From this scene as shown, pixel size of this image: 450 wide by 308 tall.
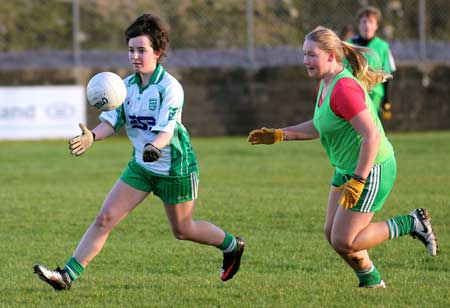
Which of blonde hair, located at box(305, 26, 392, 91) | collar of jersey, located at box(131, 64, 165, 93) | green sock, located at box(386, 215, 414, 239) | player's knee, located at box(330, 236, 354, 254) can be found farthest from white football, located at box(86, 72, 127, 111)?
green sock, located at box(386, 215, 414, 239)

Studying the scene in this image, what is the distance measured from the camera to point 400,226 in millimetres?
7066

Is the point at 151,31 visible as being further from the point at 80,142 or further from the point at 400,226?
the point at 400,226

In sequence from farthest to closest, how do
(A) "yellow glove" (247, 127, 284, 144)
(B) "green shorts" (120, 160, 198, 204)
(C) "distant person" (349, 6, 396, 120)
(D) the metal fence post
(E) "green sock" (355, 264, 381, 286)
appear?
(D) the metal fence post < (C) "distant person" (349, 6, 396, 120) < (A) "yellow glove" (247, 127, 284, 144) < (B) "green shorts" (120, 160, 198, 204) < (E) "green sock" (355, 264, 381, 286)

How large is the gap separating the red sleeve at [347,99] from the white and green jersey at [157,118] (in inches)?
42.5

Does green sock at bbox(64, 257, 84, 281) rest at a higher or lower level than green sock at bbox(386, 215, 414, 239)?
lower

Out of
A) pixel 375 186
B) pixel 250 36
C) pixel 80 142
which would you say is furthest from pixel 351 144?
pixel 250 36

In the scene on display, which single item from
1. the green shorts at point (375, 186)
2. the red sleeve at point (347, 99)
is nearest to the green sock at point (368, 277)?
the green shorts at point (375, 186)

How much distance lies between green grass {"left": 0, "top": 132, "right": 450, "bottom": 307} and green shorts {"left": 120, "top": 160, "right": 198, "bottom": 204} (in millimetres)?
620

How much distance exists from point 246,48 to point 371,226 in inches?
612

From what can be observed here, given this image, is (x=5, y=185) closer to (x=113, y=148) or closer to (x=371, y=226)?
(x=113, y=148)

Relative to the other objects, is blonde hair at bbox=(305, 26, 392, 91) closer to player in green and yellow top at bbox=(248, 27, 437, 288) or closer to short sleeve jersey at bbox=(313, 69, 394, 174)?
player in green and yellow top at bbox=(248, 27, 437, 288)

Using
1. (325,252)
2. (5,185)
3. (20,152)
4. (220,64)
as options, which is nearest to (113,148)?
(20,152)

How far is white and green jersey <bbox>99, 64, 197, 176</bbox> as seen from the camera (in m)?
6.98

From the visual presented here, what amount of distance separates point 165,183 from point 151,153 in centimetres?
50
